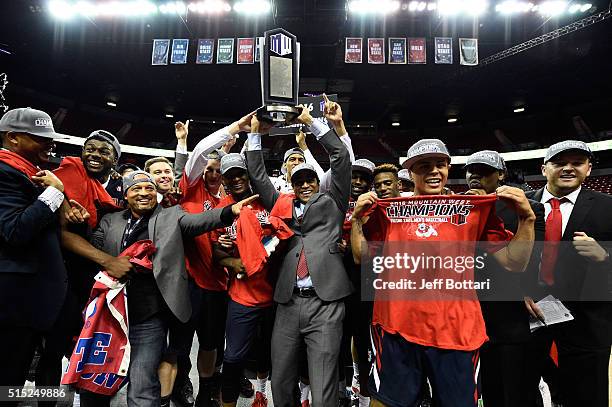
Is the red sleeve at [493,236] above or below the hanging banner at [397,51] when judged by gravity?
below

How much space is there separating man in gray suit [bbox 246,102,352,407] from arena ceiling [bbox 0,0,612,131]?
8642mm

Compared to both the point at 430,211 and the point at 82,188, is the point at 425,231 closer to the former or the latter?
the point at 430,211

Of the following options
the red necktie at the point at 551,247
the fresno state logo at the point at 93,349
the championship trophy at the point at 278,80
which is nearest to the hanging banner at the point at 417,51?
the championship trophy at the point at 278,80

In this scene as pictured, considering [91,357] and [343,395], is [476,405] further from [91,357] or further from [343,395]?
[91,357]

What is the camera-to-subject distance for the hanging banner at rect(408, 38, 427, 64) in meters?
8.98

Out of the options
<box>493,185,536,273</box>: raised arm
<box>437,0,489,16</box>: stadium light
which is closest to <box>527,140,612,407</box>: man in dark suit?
<box>493,185,536,273</box>: raised arm

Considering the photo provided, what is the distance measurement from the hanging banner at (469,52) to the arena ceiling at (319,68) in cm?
147

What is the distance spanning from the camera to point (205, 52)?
30.1 ft

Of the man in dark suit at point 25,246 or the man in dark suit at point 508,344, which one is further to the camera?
the man in dark suit at point 508,344

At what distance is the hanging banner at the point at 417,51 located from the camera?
29.5 feet

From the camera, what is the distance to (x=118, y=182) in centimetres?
380

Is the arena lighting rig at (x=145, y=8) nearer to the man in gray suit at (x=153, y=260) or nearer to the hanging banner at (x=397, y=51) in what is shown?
the hanging banner at (x=397, y=51)

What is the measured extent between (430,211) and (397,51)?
27.9 feet

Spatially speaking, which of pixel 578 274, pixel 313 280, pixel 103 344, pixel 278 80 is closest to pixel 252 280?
pixel 313 280
